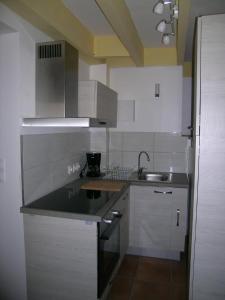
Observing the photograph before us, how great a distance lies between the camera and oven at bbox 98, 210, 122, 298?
1.77 metres

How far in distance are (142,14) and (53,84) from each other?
3.11 ft

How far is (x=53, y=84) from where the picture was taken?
1.88m

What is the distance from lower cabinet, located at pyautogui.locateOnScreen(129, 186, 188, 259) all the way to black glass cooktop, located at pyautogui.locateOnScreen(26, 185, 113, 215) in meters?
0.58

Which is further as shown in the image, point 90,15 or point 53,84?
point 90,15

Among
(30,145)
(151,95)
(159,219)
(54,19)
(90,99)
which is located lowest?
(159,219)

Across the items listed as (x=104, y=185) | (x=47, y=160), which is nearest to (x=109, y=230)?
(x=104, y=185)

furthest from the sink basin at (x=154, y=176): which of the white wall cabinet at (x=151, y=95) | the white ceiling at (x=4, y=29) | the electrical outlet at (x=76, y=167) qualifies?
the white ceiling at (x=4, y=29)

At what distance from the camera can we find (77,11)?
2.00 meters

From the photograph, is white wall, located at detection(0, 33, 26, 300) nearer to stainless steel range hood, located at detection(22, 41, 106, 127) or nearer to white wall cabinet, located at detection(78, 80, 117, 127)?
stainless steel range hood, located at detection(22, 41, 106, 127)

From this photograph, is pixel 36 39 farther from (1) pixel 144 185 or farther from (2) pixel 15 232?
(1) pixel 144 185

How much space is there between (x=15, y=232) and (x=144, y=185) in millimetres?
1371

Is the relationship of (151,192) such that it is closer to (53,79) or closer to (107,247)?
(107,247)

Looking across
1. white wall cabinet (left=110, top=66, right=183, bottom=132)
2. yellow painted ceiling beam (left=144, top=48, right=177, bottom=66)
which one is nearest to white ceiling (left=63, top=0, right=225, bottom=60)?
yellow painted ceiling beam (left=144, top=48, right=177, bottom=66)

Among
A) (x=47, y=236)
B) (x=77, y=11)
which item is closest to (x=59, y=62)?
(x=77, y=11)
